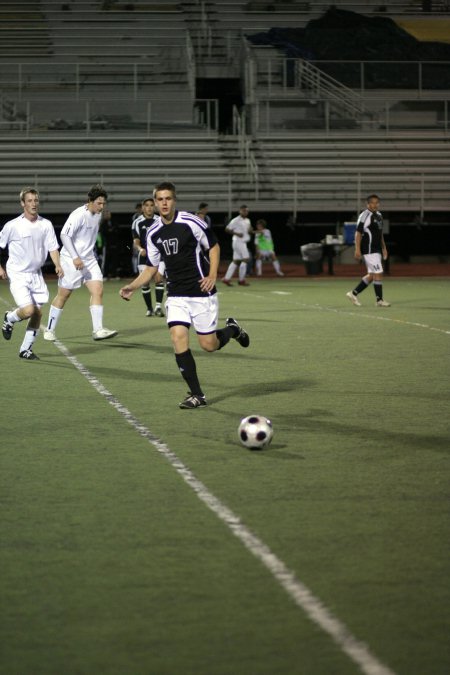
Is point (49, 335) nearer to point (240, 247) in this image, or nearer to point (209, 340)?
point (209, 340)

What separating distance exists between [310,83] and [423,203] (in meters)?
5.97

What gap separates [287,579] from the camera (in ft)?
16.0

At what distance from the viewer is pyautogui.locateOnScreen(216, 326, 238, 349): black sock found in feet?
35.0

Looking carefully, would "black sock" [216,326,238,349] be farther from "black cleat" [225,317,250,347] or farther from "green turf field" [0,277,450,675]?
"green turf field" [0,277,450,675]

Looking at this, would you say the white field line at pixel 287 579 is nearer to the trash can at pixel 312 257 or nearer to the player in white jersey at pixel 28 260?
the player in white jersey at pixel 28 260

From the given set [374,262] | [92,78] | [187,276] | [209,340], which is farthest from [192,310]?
[92,78]

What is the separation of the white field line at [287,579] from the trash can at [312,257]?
25936 mm

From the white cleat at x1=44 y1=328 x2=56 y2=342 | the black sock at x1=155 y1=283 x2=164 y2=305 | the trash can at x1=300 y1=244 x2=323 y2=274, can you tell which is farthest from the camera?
the trash can at x1=300 y1=244 x2=323 y2=274

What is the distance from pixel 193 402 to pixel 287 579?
4.81 m

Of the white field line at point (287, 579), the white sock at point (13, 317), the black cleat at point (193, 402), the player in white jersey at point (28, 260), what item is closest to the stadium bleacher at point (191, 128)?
the white sock at point (13, 317)

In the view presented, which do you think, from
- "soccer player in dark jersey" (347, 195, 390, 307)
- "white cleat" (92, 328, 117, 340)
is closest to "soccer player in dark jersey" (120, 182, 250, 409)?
"white cleat" (92, 328, 117, 340)

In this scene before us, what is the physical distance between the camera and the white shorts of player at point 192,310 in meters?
9.71

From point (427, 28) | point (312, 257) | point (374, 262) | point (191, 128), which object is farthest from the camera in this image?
point (427, 28)

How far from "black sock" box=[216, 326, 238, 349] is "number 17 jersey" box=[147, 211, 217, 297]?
938 mm
